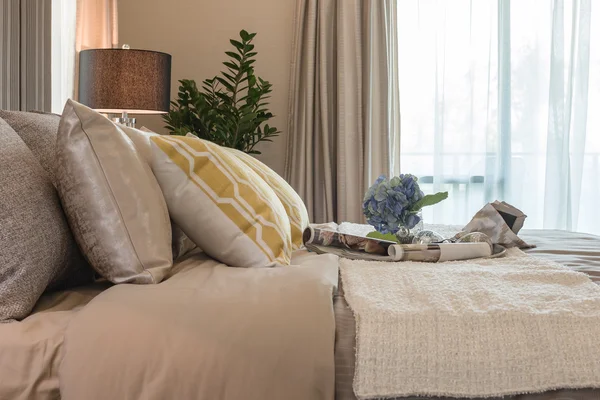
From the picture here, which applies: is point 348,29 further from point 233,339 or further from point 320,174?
point 233,339

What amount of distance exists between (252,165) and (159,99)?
1101 millimetres

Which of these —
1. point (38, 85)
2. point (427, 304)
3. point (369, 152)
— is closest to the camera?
point (427, 304)

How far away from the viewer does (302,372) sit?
102cm

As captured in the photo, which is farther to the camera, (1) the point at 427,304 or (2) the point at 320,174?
(2) the point at 320,174

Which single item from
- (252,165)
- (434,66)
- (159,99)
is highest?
(434,66)

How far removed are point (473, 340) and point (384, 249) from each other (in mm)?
779

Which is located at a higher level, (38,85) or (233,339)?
(38,85)

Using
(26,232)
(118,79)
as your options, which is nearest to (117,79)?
(118,79)

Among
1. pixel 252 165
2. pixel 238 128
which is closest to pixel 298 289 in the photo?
pixel 252 165

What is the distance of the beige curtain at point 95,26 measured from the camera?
3.49 m

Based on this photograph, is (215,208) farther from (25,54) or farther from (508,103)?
(508,103)

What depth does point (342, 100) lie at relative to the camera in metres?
4.22

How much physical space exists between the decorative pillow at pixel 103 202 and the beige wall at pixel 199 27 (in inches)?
122

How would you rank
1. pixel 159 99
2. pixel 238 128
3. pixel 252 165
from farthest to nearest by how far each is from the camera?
pixel 238 128, pixel 159 99, pixel 252 165
